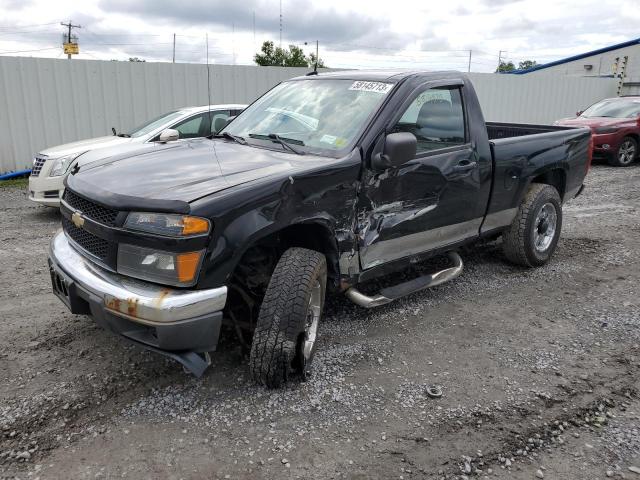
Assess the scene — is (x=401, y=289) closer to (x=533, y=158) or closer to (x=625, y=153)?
(x=533, y=158)

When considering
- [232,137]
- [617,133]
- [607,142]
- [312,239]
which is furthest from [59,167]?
[617,133]

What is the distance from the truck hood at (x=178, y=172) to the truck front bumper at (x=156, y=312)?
451mm

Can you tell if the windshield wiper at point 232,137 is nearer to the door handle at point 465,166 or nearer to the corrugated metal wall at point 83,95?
the door handle at point 465,166

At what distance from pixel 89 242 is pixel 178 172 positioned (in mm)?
664

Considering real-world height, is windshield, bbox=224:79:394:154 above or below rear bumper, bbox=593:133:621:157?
above

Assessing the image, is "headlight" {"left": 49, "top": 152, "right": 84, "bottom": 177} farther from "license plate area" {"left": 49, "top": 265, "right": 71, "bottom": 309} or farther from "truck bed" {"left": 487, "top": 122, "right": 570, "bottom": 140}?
"truck bed" {"left": 487, "top": 122, "right": 570, "bottom": 140}

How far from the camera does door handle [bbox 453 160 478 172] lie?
4.24 metres

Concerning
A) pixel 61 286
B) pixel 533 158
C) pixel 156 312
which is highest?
pixel 533 158

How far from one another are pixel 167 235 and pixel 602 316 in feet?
11.8

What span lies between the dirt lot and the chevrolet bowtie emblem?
0.95 metres

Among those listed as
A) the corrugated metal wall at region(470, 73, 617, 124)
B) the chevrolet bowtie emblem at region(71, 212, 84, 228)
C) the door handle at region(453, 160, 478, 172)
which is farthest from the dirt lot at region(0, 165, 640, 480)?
the corrugated metal wall at region(470, 73, 617, 124)

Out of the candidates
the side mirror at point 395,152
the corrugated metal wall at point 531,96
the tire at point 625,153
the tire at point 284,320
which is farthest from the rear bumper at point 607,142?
the tire at point 284,320

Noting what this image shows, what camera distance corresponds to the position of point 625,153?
42.8ft

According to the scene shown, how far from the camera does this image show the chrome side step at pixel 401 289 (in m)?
3.74
